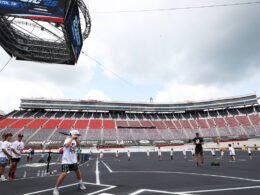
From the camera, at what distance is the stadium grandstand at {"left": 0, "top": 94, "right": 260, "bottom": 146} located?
162 ft

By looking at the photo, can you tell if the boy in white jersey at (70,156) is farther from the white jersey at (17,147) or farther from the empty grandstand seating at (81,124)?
the empty grandstand seating at (81,124)

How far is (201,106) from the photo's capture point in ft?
226

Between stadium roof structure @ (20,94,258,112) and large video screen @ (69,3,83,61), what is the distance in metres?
54.6

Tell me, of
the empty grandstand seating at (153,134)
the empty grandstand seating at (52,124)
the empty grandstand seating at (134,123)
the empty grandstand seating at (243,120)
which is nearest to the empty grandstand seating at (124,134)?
the empty grandstand seating at (134,123)

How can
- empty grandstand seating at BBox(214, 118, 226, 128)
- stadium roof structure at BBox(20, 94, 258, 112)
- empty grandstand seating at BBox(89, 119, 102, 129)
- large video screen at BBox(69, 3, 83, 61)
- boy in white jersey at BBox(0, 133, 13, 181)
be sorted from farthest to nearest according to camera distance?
1. stadium roof structure at BBox(20, 94, 258, 112)
2. empty grandstand seating at BBox(214, 118, 226, 128)
3. empty grandstand seating at BBox(89, 119, 102, 129)
4. large video screen at BBox(69, 3, 83, 61)
5. boy in white jersey at BBox(0, 133, 13, 181)

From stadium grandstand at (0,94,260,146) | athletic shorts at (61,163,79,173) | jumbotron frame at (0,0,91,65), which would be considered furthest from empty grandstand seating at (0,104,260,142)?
athletic shorts at (61,163,79,173)

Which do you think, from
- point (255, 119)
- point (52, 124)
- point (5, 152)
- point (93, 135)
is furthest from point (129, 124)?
point (5, 152)

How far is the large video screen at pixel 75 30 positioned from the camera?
38.7 feet

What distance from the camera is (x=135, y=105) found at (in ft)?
234

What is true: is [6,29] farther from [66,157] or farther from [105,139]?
[105,139]

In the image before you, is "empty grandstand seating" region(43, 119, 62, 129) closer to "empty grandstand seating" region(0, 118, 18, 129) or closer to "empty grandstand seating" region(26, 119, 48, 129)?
"empty grandstand seating" region(26, 119, 48, 129)

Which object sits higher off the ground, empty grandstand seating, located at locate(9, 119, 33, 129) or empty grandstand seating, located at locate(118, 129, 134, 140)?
empty grandstand seating, located at locate(9, 119, 33, 129)

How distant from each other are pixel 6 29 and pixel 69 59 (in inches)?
226

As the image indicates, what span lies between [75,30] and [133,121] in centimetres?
5470
